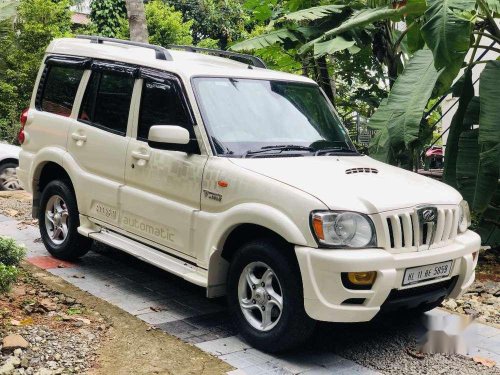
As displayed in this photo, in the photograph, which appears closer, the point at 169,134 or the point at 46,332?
the point at 46,332

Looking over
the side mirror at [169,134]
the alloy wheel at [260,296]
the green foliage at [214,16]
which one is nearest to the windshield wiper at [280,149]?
the side mirror at [169,134]

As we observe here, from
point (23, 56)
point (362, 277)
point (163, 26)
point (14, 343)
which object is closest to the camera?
point (362, 277)

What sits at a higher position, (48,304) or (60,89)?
(60,89)

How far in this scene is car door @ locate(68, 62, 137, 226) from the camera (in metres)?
5.84

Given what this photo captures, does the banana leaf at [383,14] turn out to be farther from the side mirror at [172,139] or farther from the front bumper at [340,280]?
the front bumper at [340,280]

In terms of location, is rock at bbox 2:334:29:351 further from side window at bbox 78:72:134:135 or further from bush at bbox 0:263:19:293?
side window at bbox 78:72:134:135

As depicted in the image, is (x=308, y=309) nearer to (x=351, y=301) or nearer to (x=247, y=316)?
(x=351, y=301)

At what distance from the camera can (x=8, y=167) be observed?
468 inches

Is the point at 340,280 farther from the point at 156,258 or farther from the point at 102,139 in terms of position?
the point at 102,139

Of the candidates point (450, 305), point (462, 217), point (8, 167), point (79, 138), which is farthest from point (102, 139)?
point (8, 167)

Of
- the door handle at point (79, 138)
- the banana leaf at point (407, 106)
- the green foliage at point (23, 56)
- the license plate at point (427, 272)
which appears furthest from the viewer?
the green foliage at point (23, 56)

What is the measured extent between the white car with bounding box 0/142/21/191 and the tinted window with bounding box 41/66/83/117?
5346mm

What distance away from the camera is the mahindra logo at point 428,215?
4.45 metres

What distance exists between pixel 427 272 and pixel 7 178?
943cm
